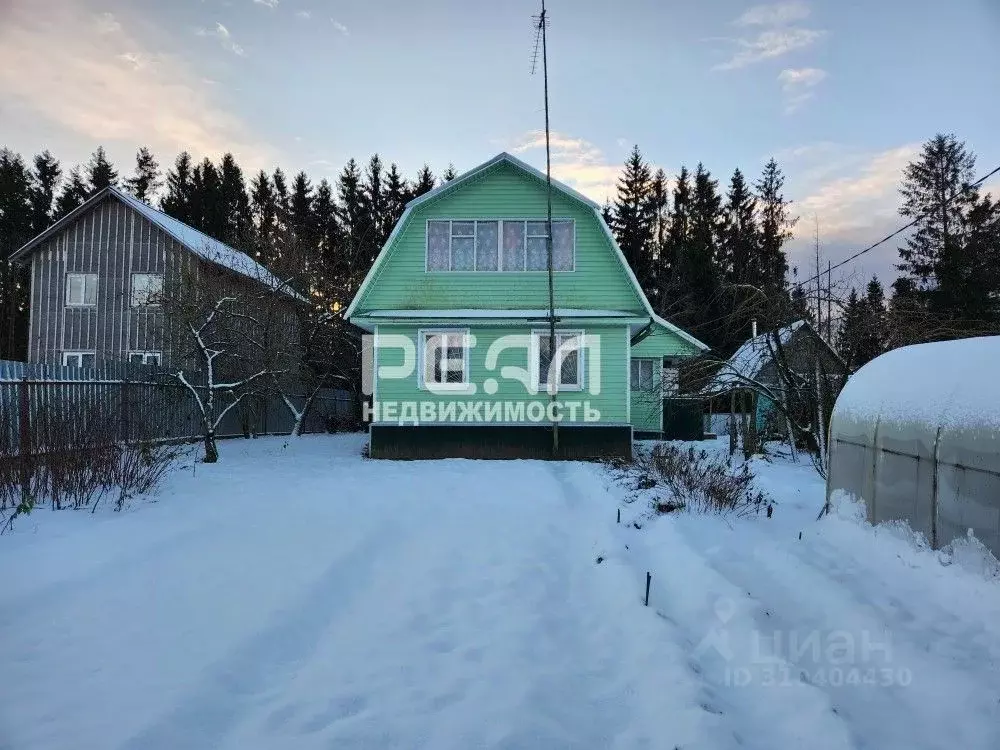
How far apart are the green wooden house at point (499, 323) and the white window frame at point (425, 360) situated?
24 mm

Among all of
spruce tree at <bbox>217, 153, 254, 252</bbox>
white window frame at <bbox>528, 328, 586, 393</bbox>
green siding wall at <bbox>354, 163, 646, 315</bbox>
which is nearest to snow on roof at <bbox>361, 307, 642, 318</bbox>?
green siding wall at <bbox>354, 163, 646, 315</bbox>

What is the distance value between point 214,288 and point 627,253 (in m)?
28.6

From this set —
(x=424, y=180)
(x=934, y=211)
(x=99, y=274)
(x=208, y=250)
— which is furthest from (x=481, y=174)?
(x=424, y=180)

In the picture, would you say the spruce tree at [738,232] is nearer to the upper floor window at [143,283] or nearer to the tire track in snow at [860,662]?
the upper floor window at [143,283]

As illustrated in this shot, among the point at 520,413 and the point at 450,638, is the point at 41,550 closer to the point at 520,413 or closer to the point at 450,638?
the point at 450,638

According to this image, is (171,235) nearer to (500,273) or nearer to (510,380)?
(500,273)

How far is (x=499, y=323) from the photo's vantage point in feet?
40.7

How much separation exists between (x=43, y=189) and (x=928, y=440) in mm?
46288

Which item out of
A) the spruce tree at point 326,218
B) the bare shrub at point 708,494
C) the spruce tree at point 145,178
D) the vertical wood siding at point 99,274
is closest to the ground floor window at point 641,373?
the bare shrub at point 708,494

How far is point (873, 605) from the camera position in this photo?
12.9ft

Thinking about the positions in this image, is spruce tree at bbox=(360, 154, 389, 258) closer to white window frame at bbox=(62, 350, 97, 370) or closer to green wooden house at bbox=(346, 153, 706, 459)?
white window frame at bbox=(62, 350, 97, 370)

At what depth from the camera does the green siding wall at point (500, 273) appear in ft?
42.0

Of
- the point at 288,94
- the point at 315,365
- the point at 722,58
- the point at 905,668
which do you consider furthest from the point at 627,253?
the point at 905,668

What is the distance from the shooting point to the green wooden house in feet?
41.0
